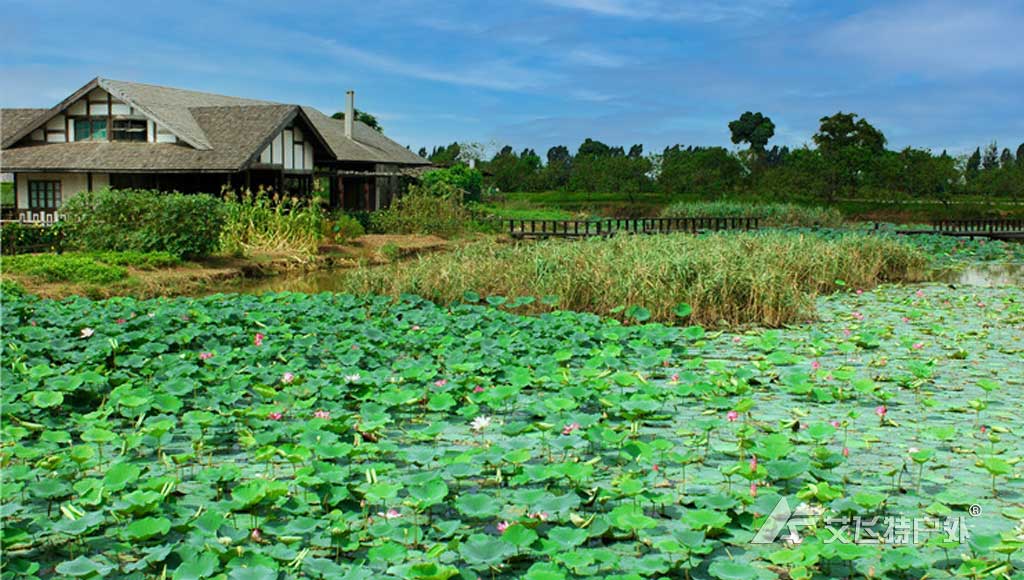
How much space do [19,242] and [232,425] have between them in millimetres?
14623

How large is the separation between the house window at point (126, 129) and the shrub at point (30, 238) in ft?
22.3

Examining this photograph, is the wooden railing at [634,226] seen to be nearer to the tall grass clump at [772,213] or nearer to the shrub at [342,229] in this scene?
the tall grass clump at [772,213]

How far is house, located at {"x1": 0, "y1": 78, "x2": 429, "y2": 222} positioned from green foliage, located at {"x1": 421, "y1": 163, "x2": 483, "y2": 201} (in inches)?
330

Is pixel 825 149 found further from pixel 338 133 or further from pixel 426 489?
pixel 426 489

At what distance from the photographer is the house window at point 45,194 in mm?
24062

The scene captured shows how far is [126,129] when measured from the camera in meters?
23.9

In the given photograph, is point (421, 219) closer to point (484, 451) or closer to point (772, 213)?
point (772, 213)

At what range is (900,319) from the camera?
938cm

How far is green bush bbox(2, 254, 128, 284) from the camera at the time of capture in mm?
13266

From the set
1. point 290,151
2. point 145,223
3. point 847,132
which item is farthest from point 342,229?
point 847,132

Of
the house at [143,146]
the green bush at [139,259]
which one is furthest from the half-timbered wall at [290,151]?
the green bush at [139,259]

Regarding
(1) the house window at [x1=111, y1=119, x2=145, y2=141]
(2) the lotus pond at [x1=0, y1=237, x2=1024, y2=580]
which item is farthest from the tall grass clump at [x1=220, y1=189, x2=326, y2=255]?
(2) the lotus pond at [x1=0, y1=237, x2=1024, y2=580]

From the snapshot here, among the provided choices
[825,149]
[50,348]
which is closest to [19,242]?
[50,348]

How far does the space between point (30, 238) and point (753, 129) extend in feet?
191
